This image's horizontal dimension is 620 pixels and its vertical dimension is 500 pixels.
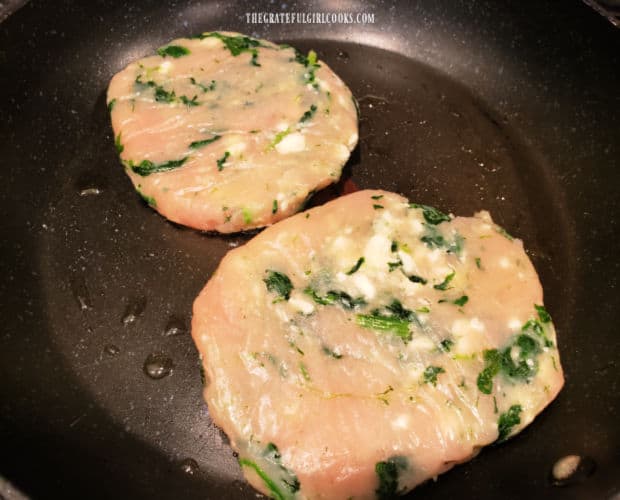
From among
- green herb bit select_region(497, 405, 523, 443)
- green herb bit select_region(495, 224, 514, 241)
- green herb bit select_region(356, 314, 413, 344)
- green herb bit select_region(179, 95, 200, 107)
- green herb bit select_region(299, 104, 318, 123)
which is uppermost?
green herb bit select_region(299, 104, 318, 123)

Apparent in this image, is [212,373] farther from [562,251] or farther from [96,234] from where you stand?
[562,251]

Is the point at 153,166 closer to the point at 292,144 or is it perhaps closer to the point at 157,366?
the point at 292,144

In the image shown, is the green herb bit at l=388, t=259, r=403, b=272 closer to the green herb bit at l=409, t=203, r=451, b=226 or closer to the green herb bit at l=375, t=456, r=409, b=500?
the green herb bit at l=409, t=203, r=451, b=226

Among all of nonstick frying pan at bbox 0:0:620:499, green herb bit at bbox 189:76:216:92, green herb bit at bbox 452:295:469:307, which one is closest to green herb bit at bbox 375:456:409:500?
nonstick frying pan at bbox 0:0:620:499

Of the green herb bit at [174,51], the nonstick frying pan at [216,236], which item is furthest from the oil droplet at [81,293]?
the green herb bit at [174,51]

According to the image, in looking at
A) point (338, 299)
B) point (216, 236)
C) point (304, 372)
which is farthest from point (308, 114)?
point (304, 372)

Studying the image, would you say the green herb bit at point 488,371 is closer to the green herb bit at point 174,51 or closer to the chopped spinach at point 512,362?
the chopped spinach at point 512,362
